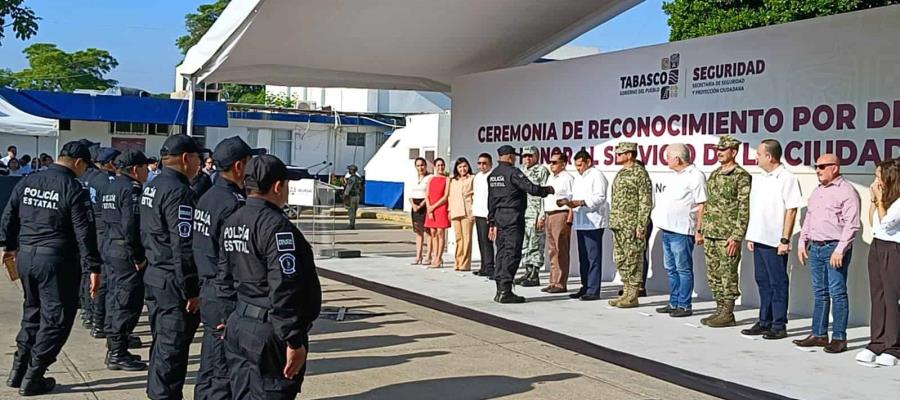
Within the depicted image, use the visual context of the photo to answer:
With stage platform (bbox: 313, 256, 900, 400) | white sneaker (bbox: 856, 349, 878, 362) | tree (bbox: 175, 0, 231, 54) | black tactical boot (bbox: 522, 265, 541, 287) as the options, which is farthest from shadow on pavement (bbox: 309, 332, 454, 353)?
tree (bbox: 175, 0, 231, 54)

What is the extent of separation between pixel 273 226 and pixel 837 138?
22.9 ft

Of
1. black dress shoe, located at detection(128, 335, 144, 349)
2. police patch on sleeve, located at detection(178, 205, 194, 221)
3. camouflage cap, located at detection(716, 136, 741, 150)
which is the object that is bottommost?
black dress shoe, located at detection(128, 335, 144, 349)

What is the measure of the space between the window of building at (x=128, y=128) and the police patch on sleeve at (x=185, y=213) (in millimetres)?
24812

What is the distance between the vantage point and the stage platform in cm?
699

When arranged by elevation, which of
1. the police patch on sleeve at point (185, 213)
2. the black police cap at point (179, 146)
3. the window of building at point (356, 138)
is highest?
the window of building at point (356, 138)

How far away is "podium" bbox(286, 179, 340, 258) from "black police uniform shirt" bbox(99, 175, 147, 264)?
6.99m

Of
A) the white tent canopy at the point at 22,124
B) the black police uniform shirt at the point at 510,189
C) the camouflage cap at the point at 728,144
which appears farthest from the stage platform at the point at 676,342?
the white tent canopy at the point at 22,124

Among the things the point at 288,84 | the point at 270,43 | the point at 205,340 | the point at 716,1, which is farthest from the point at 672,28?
the point at 205,340

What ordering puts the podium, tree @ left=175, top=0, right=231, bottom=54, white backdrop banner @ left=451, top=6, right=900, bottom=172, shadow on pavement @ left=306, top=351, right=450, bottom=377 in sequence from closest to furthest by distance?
shadow on pavement @ left=306, top=351, right=450, bottom=377 → white backdrop banner @ left=451, top=6, right=900, bottom=172 → the podium → tree @ left=175, top=0, right=231, bottom=54

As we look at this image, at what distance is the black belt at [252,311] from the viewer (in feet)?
14.5

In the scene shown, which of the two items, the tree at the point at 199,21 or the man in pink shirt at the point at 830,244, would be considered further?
the tree at the point at 199,21

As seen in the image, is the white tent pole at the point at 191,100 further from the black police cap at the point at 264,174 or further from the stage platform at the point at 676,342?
the black police cap at the point at 264,174

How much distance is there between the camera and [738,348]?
8297mm

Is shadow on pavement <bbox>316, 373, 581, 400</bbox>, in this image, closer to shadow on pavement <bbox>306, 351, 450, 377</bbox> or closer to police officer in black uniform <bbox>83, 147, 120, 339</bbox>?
shadow on pavement <bbox>306, 351, 450, 377</bbox>
